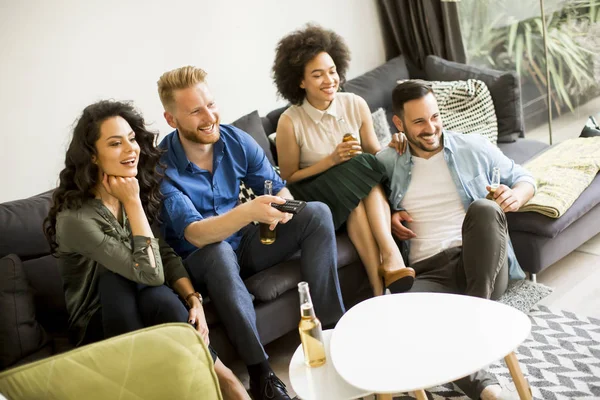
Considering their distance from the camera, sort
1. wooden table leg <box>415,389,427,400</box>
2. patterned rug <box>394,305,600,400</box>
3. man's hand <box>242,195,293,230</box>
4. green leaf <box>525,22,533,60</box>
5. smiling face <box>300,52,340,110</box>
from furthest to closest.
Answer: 1. green leaf <box>525,22,533,60</box>
2. smiling face <box>300,52,340,110</box>
3. man's hand <box>242,195,293,230</box>
4. patterned rug <box>394,305,600,400</box>
5. wooden table leg <box>415,389,427,400</box>

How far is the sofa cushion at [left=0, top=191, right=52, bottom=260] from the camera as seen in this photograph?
268 cm

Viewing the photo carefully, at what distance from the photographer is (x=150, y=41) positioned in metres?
3.55

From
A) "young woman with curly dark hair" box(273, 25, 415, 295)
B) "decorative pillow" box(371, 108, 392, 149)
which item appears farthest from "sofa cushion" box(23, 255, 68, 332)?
"decorative pillow" box(371, 108, 392, 149)

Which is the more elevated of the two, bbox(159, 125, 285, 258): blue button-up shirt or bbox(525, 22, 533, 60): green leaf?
bbox(159, 125, 285, 258): blue button-up shirt

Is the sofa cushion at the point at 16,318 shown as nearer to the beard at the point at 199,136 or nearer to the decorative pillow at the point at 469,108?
the beard at the point at 199,136

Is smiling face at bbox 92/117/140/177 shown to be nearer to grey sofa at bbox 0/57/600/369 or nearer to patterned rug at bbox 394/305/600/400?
grey sofa at bbox 0/57/600/369

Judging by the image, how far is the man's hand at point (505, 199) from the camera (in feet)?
8.79

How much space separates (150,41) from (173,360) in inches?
83.3

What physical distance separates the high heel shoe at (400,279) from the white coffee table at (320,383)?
26.8 inches

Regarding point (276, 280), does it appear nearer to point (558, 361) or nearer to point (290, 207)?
point (290, 207)

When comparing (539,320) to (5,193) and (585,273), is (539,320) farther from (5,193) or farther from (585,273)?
(5,193)

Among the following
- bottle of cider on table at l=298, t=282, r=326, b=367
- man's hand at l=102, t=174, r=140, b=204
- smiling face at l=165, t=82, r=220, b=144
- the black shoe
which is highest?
smiling face at l=165, t=82, r=220, b=144

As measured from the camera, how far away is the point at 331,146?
3119mm

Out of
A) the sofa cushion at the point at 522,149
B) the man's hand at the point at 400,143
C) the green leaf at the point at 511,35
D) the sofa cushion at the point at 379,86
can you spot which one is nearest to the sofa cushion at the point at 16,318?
the man's hand at the point at 400,143
